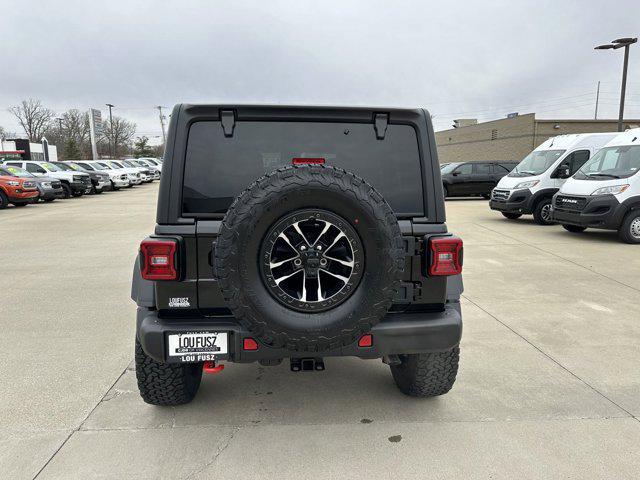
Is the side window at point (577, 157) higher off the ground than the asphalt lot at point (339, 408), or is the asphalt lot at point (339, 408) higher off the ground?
the side window at point (577, 157)

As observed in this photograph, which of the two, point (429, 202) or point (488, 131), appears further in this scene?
point (488, 131)

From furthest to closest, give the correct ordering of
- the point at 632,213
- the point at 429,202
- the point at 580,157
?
the point at 580,157 < the point at 632,213 < the point at 429,202

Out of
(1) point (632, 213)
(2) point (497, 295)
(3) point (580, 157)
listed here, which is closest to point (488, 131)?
(3) point (580, 157)

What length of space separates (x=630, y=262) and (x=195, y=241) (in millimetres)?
7919

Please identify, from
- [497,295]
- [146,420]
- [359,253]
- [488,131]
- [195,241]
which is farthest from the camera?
[488,131]

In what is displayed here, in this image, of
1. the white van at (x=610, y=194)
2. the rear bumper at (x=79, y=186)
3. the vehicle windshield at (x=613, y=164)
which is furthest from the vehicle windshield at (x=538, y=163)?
the rear bumper at (x=79, y=186)

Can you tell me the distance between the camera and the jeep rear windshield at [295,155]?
2.80 metres

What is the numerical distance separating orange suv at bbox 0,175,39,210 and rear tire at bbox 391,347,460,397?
1819 cm

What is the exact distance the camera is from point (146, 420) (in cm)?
313

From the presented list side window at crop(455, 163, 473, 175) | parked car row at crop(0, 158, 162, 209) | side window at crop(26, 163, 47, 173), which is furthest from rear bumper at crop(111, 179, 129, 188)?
side window at crop(455, 163, 473, 175)

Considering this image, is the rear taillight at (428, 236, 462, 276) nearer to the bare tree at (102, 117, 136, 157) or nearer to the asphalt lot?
the asphalt lot

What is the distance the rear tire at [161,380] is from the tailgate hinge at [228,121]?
4.64 feet

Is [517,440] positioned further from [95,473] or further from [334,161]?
[95,473]

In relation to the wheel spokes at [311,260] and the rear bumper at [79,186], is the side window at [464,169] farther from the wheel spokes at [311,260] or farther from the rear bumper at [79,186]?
the wheel spokes at [311,260]
